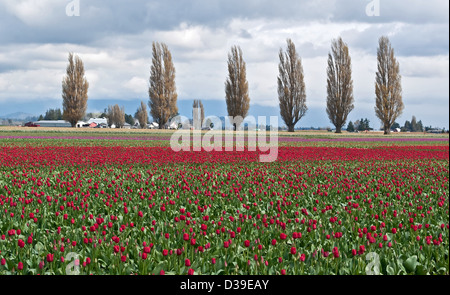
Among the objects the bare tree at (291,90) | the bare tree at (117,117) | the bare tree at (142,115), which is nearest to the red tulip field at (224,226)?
the bare tree at (291,90)

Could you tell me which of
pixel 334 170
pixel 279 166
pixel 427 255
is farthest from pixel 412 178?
pixel 427 255

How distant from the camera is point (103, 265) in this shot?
13.8 feet

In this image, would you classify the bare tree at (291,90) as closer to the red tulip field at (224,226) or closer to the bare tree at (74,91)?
the bare tree at (74,91)

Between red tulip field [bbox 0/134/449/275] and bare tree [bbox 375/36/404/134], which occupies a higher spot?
bare tree [bbox 375/36/404/134]

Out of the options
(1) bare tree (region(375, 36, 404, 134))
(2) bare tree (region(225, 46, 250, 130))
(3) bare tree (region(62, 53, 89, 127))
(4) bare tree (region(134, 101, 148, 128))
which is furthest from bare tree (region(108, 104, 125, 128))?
(1) bare tree (region(375, 36, 404, 134))

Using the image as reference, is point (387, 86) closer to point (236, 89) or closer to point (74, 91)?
point (236, 89)

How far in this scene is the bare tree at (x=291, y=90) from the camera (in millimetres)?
64562

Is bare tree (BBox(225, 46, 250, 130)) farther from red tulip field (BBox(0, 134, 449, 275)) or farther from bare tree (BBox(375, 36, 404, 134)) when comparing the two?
red tulip field (BBox(0, 134, 449, 275))

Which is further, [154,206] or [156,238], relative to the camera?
[154,206]

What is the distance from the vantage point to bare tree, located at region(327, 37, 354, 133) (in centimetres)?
6328

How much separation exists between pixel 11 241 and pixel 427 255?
444cm

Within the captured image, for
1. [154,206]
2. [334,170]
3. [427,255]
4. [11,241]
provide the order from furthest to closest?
1. [334,170]
2. [154,206]
3. [11,241]
4. [427,255]

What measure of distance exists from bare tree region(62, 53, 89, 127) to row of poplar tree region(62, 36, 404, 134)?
0.52 feet
